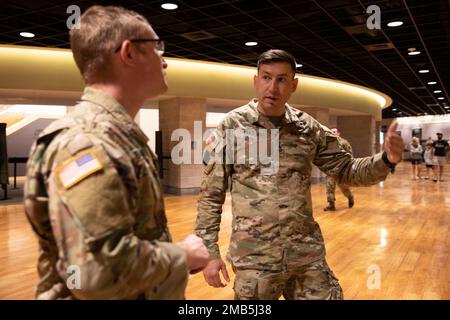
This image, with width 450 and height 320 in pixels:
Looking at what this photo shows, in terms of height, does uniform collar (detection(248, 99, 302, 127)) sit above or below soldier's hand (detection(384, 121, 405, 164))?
above

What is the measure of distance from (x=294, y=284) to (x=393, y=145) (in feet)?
2.69

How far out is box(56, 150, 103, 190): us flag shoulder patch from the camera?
0.89 meters

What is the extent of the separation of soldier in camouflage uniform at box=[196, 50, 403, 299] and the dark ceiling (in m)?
4.29

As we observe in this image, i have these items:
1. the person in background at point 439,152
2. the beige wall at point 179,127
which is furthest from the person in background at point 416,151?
the beige wall at point 179,127

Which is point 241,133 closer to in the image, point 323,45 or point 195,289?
point 195,289

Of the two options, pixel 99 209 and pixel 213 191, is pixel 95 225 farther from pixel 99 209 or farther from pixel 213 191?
pixel 213 191

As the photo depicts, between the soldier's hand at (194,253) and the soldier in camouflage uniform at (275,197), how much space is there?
2.97ft

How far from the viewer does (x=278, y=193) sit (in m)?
2.03

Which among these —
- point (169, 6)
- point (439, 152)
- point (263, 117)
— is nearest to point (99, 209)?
point (263, 117)

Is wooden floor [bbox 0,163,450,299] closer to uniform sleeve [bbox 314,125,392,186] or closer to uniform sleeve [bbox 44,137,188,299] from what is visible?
uniform sleeve [bbox 314,125,392,186]

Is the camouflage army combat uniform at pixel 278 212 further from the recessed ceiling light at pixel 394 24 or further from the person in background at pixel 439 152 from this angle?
the person in background at pixel 439 152

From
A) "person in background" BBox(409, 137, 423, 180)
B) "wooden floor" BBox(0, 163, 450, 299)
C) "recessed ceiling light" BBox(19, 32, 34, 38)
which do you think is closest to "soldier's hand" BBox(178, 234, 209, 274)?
"wooden floor" BBox(0, 163, 450, 299)

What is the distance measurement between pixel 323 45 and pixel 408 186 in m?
6.46

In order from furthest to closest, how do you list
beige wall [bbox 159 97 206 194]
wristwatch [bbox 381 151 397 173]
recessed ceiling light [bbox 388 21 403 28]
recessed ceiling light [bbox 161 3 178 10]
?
beige wall [bbox 159 97 206 194] < recessed ceiling light [bbox 388 21 403 28] < recessed ceiling light [bbox 161 3 178 10] < wristwatch [bbox 381 151 397 173]
